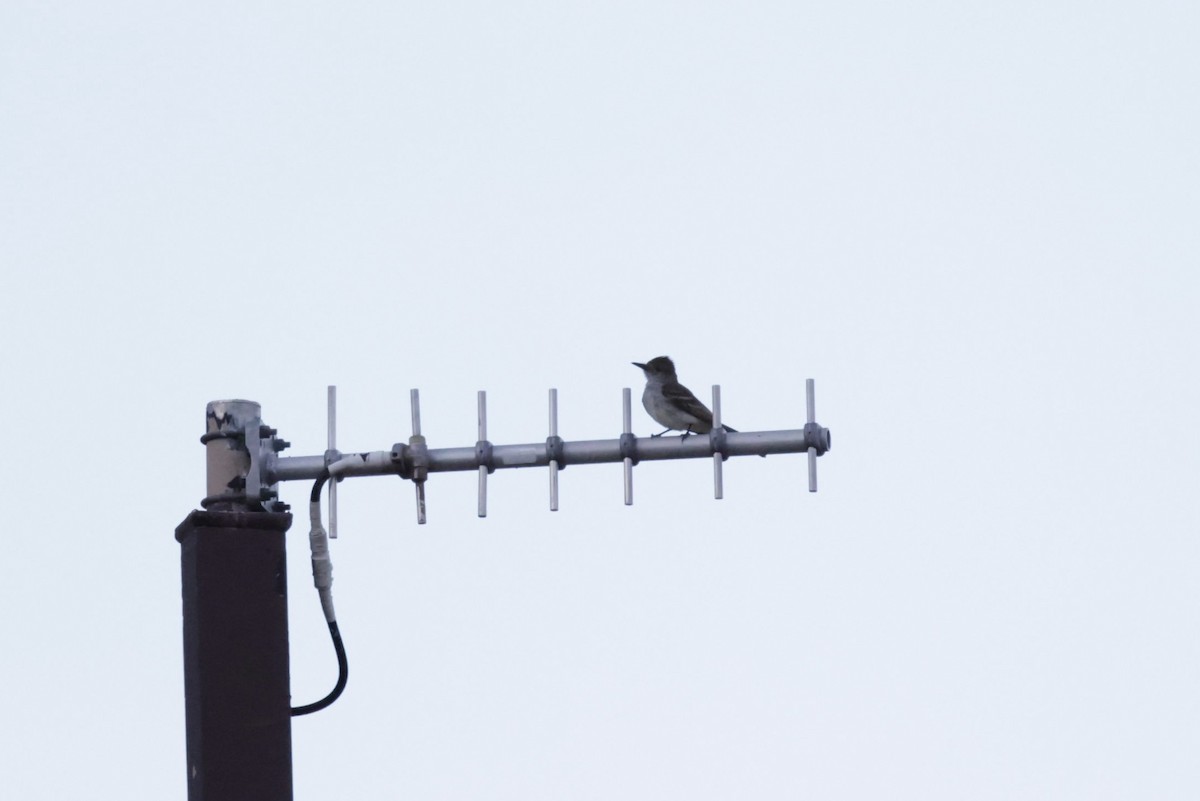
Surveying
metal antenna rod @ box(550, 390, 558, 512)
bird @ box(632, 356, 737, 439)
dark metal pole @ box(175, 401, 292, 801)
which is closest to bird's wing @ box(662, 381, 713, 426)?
bird @ box(632, 356, 737, 439)

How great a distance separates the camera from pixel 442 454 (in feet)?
22.6

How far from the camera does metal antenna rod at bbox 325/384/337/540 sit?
269 inches

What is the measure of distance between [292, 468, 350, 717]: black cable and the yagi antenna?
34mm

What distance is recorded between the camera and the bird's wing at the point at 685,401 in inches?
438

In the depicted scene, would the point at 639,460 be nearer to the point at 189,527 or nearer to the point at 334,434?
the point at 334,434

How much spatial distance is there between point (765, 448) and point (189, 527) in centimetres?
193

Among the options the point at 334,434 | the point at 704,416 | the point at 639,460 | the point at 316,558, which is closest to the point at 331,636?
the point at 316,558

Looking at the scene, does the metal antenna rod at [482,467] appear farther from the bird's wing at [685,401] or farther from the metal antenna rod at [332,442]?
the bird's wing at [685,401]

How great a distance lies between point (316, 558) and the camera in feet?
22.2

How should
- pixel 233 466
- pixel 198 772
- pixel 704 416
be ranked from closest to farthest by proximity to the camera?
pixel 198 772 → pixel 233 466 → pixel 704 416

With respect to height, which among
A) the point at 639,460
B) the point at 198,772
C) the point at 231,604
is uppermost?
the point at 639,460

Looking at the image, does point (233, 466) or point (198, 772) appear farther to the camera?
point (233, 466)

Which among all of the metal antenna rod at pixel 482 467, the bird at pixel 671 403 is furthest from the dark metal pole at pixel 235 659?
the bird at pixel 671 403

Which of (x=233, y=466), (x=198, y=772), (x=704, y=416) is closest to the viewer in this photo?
(x=198, y=772)
